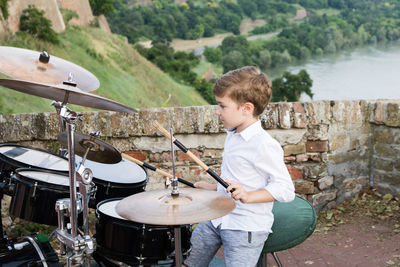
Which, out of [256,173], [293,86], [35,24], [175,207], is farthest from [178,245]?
[293,86]

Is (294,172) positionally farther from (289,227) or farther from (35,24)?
(35,24)

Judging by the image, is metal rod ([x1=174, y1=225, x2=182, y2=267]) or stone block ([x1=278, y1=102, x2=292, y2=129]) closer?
metal rod ([x1=174, y1=225, x2=182, y2=267])

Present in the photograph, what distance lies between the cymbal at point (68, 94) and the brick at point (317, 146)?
2046 millimetres

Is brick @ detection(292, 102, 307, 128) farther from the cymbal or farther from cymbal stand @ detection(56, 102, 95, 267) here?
cymbal stand @ detection(56, 102, 95, 267)

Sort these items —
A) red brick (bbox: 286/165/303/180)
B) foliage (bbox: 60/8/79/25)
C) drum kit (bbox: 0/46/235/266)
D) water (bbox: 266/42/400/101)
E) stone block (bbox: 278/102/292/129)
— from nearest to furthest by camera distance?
1. drum kit (bbox: 0/46/235/266)
2. stone block (bbox: 278/102/292/129)
3. red brick (bbox: 286/165/303/180)
4. foliage (bbox: 60/8/79/25)
5. water (bbox: 266/42/400/101)

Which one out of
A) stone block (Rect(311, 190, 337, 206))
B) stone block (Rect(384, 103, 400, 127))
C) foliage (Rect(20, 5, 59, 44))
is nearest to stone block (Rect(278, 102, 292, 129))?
stone block (Rect(311, 190, 337, 206))

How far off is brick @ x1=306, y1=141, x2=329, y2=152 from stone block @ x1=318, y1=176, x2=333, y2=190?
25 cm

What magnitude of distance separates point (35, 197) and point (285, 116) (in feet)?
6.59

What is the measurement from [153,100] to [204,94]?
10.8m

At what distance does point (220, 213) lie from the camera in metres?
1.64

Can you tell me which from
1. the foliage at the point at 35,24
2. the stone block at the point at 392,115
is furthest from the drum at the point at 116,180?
the foliage at the point at 35,24

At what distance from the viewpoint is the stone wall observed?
3.32 m

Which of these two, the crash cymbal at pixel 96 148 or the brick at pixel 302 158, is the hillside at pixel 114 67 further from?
the crash cymbal at pixel 96 148

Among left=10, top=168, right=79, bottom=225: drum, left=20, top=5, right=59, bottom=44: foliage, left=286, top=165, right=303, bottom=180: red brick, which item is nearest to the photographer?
left=10, top=168, right=79, bottom=225: drum
